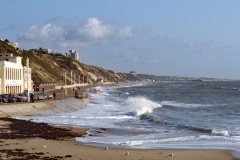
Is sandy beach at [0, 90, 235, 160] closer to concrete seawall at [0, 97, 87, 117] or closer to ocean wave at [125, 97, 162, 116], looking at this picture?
concrete seawall at [0, 97, 87, 117]

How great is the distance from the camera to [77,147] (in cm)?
1900

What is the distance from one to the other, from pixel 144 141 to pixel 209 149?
3671 mm

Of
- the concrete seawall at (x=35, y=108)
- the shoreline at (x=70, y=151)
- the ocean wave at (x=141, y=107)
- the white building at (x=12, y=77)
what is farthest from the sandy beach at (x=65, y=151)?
the white building at (x=12, y=77)

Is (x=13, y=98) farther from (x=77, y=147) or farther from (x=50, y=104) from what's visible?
(x=77, y=147)

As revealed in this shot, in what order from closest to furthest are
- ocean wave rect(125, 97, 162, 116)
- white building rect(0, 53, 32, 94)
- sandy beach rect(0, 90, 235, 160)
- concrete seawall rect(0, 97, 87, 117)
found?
sandy beach rect(0, 90, 235, 160) → concrete seawall rect(0, 97, 87, 117) → ocean wave rect(125, 97, 162, 116) → white building rect(0, 53, 32, 94)

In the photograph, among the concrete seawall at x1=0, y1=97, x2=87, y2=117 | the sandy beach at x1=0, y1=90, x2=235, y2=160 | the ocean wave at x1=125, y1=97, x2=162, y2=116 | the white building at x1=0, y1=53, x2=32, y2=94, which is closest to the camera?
the sandy beach at x1=0, y1=90, x2=235, y2=160

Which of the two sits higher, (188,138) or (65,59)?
(65,59)

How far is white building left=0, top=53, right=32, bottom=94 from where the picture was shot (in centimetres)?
5479

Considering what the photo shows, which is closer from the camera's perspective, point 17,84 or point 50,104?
point 50,104

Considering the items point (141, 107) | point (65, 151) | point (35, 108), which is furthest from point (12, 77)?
point (65, 151)

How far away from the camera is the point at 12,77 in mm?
58438

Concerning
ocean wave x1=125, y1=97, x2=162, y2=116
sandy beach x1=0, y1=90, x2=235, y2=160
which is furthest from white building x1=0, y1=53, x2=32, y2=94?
sandy beach x1=0, y1=90, x2=235, y2=160

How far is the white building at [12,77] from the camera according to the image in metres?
54.8

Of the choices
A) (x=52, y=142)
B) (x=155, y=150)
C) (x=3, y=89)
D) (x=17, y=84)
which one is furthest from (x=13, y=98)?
(x=155, y=150)
